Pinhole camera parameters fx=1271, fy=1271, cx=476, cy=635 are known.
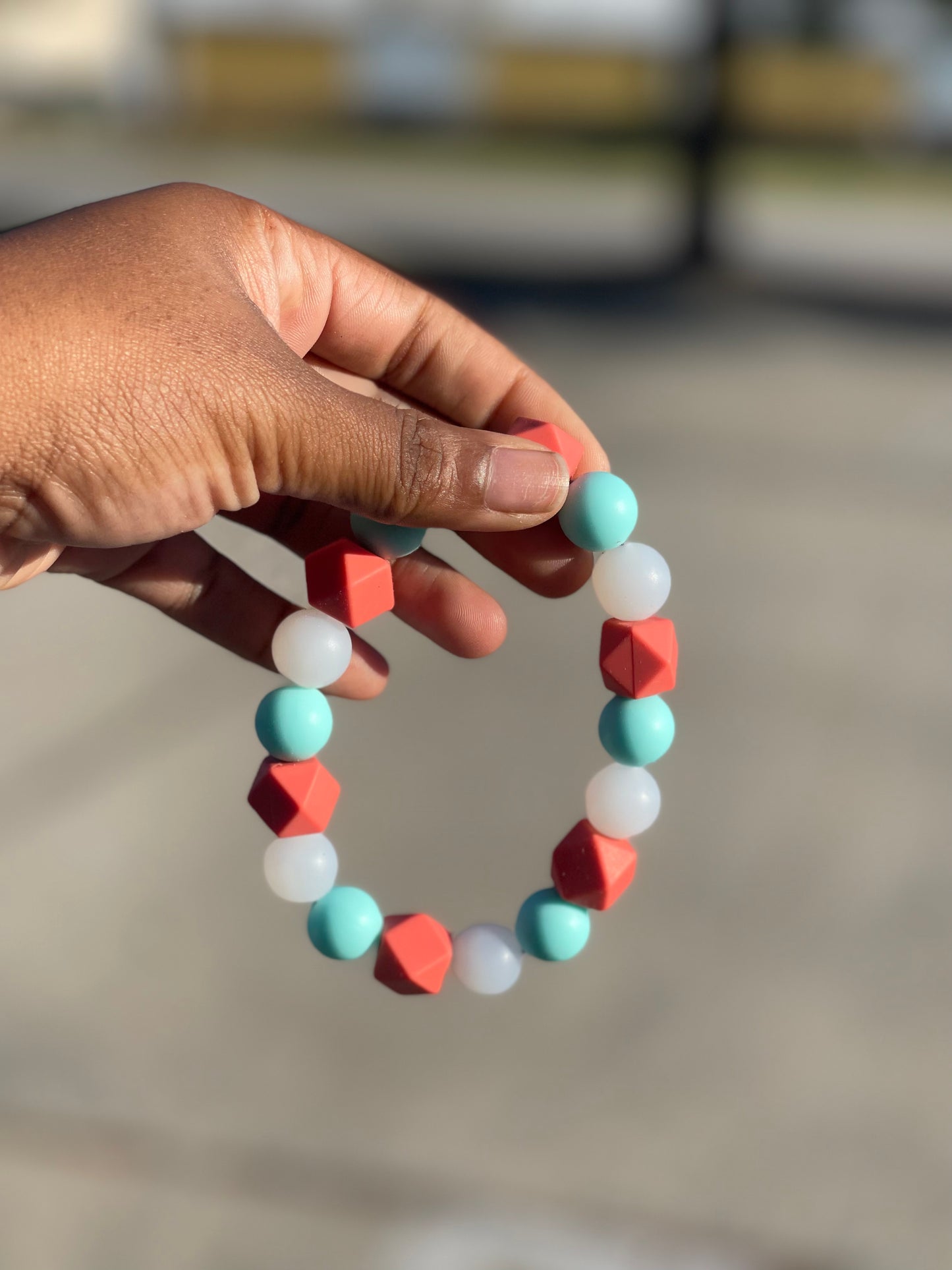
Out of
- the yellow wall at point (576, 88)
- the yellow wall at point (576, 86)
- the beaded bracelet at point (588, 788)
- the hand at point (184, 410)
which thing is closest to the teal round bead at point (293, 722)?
the beaded bracelet at point (588, 788)

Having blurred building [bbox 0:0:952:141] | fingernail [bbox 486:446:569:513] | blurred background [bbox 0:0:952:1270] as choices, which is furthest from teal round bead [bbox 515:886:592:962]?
blurred building [bbox 0:0:952:141]

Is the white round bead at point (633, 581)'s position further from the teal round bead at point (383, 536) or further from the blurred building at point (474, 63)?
the blurred building at point (474, 63)

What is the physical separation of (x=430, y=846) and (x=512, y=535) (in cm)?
133

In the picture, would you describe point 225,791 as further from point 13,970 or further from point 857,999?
point 857,999

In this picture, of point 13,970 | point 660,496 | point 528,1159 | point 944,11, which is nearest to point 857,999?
point 528,1159

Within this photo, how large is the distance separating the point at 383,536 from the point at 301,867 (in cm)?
42

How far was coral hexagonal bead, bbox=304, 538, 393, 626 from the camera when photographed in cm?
146

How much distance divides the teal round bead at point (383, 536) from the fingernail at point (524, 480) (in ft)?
0.49

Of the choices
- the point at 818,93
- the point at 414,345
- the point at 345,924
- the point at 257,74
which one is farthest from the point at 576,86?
the point at 345,924

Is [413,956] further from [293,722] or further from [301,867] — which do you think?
[293,722]

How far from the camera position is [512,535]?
1655mm

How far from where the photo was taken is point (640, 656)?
150 centimetres

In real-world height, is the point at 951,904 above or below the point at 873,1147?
above

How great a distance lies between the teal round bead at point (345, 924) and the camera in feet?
5.09
